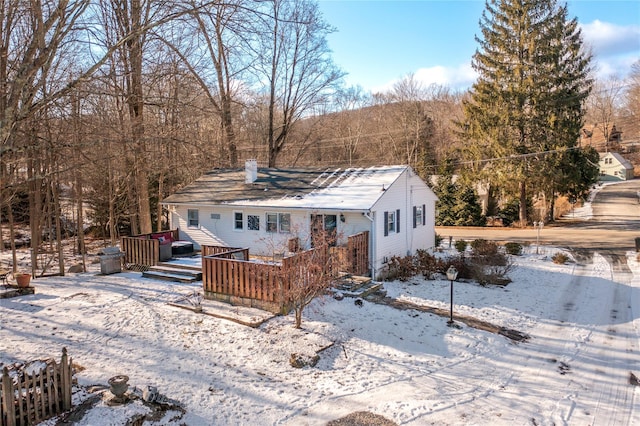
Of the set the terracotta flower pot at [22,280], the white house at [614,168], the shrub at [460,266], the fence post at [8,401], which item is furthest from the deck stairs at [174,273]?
the white house at [614,168]

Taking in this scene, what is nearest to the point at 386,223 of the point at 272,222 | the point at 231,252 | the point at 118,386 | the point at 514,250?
the point at 272,222

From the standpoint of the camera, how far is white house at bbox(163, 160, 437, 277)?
54.0ft

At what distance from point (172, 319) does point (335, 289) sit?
4969 mm

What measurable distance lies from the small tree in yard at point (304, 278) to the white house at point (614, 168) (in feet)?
193

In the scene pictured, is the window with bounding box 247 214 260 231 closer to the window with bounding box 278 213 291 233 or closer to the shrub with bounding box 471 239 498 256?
the window with bounding box 278 213 291 233

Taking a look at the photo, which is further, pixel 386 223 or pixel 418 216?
pixel 418 216

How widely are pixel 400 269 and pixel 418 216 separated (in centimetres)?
442

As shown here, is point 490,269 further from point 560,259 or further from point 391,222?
point 560,259

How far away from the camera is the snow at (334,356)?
23.4 feet

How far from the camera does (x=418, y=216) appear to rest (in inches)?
792

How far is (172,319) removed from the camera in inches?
414

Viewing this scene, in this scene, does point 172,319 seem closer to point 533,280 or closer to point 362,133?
point 533,280

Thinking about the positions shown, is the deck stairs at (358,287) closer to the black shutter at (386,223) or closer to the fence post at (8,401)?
the black shutter at (386,223)

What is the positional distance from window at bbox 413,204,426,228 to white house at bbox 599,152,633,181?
4852 centimetres
